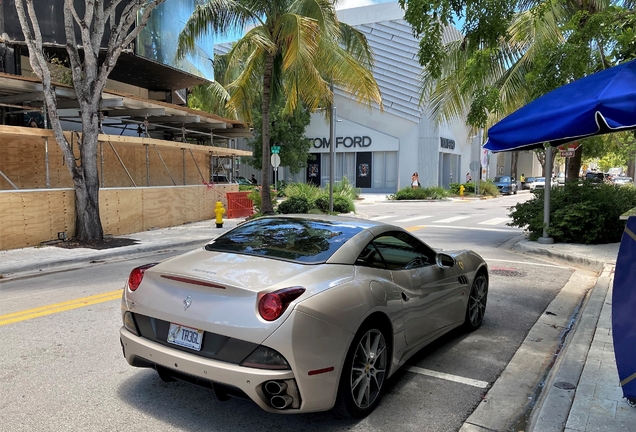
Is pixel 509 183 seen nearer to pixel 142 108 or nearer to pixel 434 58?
pixel 142 108

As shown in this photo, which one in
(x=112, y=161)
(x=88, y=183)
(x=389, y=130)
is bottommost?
(x=88, y=183)

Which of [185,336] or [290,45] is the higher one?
[290,45]

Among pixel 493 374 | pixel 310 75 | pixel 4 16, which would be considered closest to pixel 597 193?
pixel 310 75

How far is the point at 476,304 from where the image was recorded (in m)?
5.77

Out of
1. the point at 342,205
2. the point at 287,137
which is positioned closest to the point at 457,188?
the point at 287,137

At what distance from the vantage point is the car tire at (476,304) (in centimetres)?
561

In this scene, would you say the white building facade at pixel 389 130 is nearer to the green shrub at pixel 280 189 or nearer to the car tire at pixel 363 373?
Result: the green shrub at pixel 280 189

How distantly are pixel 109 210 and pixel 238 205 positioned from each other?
22.3 ft

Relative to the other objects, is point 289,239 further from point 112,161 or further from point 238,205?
point 238,205

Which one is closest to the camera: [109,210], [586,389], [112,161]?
[586,389]

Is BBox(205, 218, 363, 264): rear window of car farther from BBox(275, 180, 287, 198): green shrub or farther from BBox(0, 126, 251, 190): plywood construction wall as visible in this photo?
BBox(275, 180, 287, 198): green shrub

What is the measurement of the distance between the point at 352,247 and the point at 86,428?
91.0 inches

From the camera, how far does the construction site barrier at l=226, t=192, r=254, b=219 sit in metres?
20.2

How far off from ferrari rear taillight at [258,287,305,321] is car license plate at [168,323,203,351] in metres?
0.50
